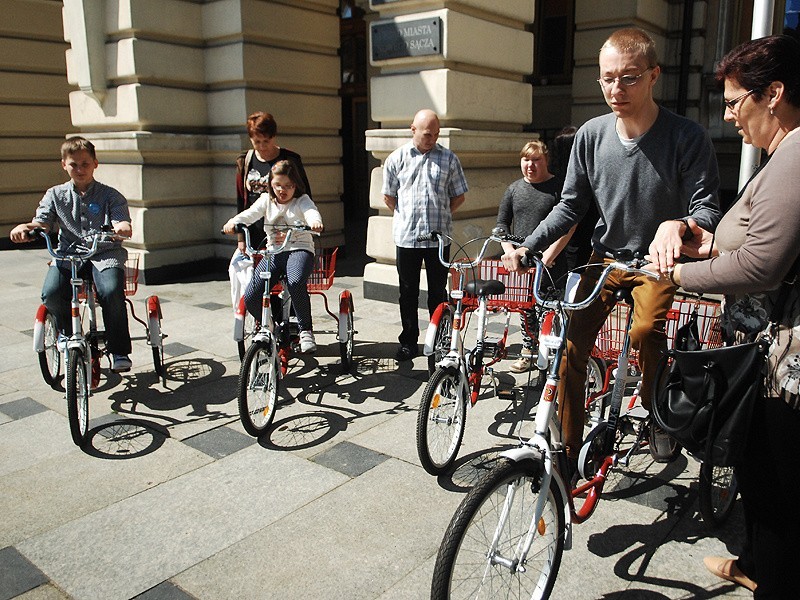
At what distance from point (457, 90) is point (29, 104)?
899 centimetres

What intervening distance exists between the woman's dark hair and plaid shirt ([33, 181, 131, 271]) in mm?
4032

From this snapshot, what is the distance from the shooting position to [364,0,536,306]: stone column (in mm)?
7375

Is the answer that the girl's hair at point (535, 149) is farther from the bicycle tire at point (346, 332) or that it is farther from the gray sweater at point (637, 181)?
the gray sweater at point (637, 181)

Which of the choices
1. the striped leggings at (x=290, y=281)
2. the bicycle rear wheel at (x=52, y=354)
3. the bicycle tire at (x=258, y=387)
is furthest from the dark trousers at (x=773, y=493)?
the bicycle rear wheel at (x=52, y=354)

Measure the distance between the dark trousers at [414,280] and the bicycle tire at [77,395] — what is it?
2.49m

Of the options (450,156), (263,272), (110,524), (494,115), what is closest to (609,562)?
(110,524)

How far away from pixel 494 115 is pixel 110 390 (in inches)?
196

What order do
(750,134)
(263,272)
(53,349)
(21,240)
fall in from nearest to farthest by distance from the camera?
(750,134), (21,240), (263,272), (53,349)

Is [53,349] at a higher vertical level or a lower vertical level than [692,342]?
lower

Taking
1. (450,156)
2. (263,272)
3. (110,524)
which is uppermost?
(450,156)

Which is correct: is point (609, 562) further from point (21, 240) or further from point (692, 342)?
point (21, 240)

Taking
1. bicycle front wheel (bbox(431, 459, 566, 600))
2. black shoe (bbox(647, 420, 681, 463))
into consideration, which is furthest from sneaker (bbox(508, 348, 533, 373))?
bicycle front wheel (bbox(431, 459, 566, 600))

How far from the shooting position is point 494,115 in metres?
8.05

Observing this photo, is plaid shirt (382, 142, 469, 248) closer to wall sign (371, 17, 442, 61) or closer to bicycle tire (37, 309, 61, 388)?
wall sign (371, 17, 442, 61)
